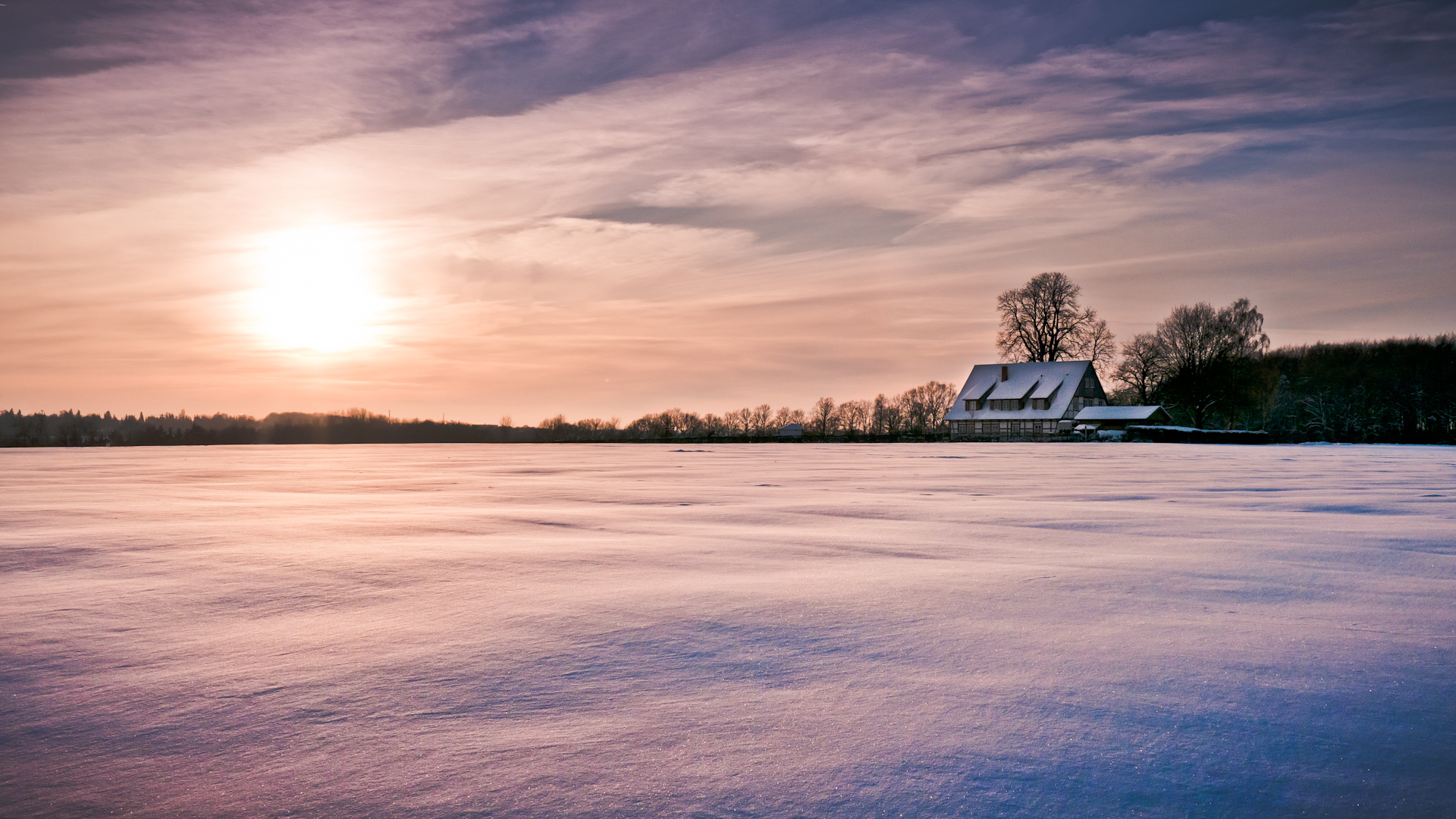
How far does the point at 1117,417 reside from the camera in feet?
186

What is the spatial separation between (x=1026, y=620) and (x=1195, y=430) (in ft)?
181

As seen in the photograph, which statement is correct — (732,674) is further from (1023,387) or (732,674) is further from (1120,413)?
(1023,387)

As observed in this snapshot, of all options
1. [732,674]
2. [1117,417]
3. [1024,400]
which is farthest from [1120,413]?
[732,674]

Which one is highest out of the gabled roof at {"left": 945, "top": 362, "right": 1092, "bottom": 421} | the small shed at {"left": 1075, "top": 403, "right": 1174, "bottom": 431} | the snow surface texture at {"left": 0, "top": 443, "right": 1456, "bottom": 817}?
the gabled roof at {"left": 945, "top": 362, "right": 1092, "bottom": 421}

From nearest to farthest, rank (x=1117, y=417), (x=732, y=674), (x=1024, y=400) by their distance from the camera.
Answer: (x=732, y=674), (x=1117, y=417), (x=1024, y=400)

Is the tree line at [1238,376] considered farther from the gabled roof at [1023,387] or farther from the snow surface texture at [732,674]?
the snow surface texture at [732,674]

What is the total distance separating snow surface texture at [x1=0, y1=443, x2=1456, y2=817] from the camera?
2.14m

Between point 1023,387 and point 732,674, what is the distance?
63.1 m

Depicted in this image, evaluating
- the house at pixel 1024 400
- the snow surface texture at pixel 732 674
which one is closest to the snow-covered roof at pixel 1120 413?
the house at pixel 1024 400

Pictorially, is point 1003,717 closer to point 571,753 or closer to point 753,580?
point 571,753

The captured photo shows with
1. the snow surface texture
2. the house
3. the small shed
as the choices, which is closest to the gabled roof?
the house

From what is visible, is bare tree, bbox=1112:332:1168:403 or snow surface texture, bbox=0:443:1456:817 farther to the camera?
bare tree, bbox=1112:332:1168:403

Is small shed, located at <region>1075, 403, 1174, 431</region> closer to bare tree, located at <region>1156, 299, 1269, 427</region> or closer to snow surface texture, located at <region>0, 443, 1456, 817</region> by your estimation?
bare tree, located at <region>1156, 299, 1269, 427</region>

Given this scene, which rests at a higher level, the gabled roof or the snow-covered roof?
the gabled roof
